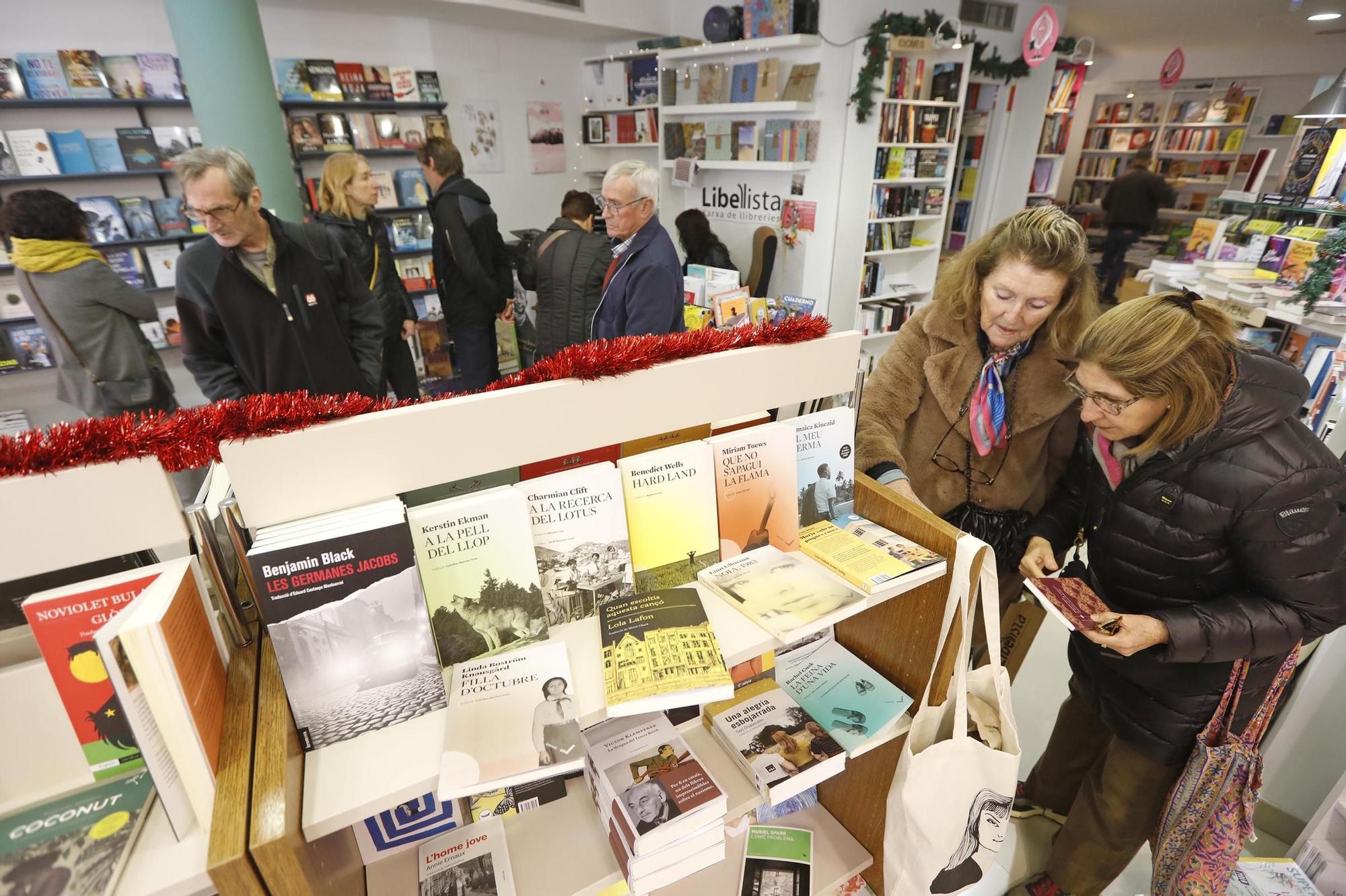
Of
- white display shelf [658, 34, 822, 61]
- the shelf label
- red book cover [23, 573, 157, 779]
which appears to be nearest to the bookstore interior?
red book cover [23, 573, 157, 779]

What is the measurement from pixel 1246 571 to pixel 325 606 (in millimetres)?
1677

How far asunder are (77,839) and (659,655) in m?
0.75

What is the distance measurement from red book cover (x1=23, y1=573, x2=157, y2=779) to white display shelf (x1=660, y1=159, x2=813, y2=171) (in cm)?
489

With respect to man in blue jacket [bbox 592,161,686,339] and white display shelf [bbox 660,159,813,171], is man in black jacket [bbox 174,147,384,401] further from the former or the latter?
white display shelf [bbox 660,159,813,171]

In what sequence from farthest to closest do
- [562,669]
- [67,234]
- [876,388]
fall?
[67,234]
[876,388]
[562,669]

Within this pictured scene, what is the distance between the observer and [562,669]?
39.8 inches

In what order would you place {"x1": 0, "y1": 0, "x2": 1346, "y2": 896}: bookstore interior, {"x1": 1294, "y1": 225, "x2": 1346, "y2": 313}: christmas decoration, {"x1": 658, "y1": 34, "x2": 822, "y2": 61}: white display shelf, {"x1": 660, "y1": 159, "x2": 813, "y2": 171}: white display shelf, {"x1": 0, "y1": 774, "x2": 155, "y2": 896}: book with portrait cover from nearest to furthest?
1. {"x1": 0, "y1": 774, "x2": 155, "y2": 896}: book with portrait cover
2. {"x1": 0, "y1": 0, "x2": 1346, "y2": 896}: bookstore interior
3. {"x1": 1294, "y1": 225, "x2": 1346, "y2": 313}: christmas decoration
4. {"x1": 658, "y1": 34, "x2": 822, "y2": 61}: white display shelf
5. {"x1": 660, "y1": 159, "x2": 813, "y2": 171}: white display shelf

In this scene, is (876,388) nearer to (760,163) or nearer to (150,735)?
(150,735)

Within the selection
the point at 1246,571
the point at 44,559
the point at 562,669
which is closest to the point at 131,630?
the point at 44,559

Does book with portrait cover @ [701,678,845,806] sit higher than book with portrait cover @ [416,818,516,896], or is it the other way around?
book with portrait cover @ [701,678,845,806]

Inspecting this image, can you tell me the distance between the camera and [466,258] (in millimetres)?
3518

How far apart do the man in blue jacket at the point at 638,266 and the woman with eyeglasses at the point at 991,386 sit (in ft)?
3.72

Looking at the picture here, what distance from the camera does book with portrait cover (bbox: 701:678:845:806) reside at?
1242mm

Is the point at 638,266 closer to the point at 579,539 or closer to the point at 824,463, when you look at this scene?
the point at 824,463
